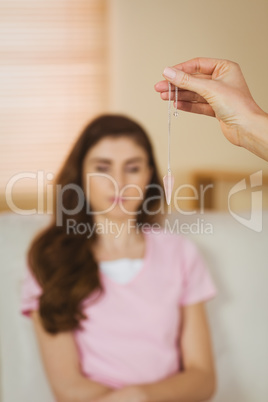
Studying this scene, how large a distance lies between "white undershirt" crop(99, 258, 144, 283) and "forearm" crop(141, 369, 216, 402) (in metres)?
0.18

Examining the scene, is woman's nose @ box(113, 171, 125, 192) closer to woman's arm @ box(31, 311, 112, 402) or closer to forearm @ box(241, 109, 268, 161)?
woman's arm @ box(31, 311, 112, 402)

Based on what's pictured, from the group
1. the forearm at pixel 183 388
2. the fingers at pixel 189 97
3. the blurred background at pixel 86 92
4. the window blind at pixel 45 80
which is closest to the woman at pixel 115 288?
the forearm at pixel 183 388

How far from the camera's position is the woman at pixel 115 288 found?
0.88 meters

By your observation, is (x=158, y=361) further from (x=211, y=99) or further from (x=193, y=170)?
(x=193, y=170)

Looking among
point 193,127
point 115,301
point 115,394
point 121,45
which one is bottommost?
point 115,394

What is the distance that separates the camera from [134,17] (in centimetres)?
139

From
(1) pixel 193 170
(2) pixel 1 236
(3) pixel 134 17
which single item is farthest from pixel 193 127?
(2) pixel 1 236

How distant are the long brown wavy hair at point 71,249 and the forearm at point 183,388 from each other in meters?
0.16

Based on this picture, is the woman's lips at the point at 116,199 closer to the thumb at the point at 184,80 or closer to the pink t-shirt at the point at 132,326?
the pink t-shirt at the point at 132,326

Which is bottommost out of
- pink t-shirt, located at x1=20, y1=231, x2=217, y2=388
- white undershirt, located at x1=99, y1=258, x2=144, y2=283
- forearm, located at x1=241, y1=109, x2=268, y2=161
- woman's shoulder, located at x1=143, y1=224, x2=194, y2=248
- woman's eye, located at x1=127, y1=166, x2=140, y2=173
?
pink t-shirt, located at x1=20, y1=231, x2=217, y2=388

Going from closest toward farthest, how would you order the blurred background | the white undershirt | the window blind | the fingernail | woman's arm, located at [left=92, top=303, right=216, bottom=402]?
the fingernail → woman's arm, located at [left=92, top=303, right=216, bottom=402] → the white undershirt → the blurred background → the window blind

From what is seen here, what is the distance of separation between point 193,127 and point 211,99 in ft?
2.22

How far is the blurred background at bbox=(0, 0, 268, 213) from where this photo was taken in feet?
4.36

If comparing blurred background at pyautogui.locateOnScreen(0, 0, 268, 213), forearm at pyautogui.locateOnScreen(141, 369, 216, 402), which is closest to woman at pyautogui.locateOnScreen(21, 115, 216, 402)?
forearm at pyautogui.locateOnScreen(141, 369, 216, 402)
